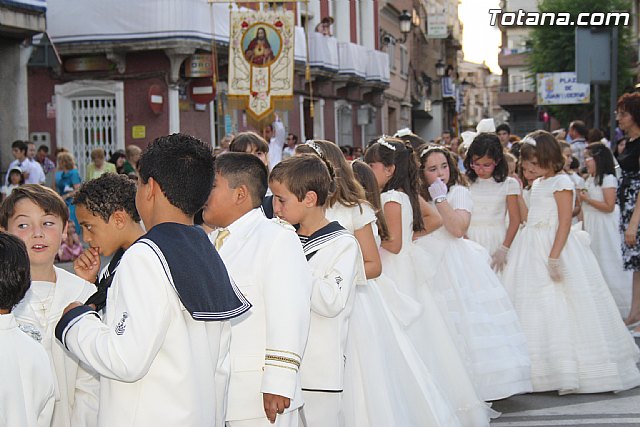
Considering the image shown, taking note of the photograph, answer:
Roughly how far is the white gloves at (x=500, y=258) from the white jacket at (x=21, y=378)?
537 cm

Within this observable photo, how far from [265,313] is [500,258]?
453 centimetres

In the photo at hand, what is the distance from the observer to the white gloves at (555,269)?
805 centimetres

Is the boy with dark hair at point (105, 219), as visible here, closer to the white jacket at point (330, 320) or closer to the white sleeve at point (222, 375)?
the white sleeve at point (222, 375)

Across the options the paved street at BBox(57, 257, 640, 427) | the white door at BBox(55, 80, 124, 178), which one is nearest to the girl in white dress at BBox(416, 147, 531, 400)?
the paved street at BBox(57, 257, 640, 427)

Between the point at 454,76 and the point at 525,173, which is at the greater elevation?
the point at 454,76

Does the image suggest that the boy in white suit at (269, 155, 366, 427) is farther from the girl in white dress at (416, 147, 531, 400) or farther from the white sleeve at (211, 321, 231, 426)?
the girl in white dress at (416, 147, 531, 400)

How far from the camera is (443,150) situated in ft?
25.3

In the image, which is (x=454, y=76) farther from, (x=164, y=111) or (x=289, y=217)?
(x=289, y=217)

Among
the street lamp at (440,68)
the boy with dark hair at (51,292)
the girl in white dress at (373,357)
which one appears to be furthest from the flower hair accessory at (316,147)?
the street lamp at (440,68)

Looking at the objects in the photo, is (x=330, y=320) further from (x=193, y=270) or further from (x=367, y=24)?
(x=367, y=24)

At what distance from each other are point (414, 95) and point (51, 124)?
98.2ft

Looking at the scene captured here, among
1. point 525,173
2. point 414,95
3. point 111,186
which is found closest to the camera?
point 111,186

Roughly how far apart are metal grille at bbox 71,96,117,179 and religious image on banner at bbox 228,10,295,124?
16.8 ft

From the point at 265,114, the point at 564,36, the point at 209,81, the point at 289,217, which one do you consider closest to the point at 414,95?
the point at 564,36
